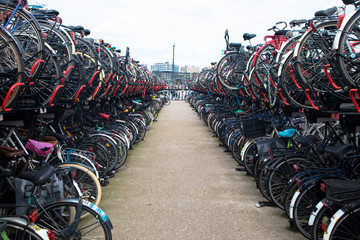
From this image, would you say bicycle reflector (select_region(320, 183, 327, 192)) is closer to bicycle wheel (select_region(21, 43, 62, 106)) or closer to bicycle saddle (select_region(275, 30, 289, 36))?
bicycle wheel (select_region(21, 43, 62, 106))

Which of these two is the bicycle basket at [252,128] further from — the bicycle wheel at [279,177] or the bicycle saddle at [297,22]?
the bicycle saddle at [297,22]

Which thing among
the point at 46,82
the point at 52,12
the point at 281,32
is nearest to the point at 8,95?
the point at 46,82

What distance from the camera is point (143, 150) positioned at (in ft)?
26.6

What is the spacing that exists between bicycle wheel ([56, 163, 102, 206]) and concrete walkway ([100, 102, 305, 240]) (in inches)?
14.5

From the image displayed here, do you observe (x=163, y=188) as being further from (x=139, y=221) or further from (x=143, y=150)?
(x=143, y=150)

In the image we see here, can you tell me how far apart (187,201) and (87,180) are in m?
1.58

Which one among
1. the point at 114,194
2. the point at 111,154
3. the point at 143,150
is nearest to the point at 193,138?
the point at 143,150

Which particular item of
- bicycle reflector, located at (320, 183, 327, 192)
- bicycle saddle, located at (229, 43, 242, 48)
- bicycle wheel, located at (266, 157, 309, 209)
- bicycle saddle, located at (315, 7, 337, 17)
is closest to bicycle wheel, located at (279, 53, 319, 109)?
bicycle saddle, located at (315, 7, 337, 17)

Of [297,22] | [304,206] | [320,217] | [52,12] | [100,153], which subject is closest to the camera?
[320,217]

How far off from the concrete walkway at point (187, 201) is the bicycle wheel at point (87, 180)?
37 centimetres

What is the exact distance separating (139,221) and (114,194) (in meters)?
1.14

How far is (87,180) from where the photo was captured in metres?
4.02

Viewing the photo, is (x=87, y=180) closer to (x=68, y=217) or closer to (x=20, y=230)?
(x=68, y=217)

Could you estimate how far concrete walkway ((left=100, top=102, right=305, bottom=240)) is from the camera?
3580 mm
